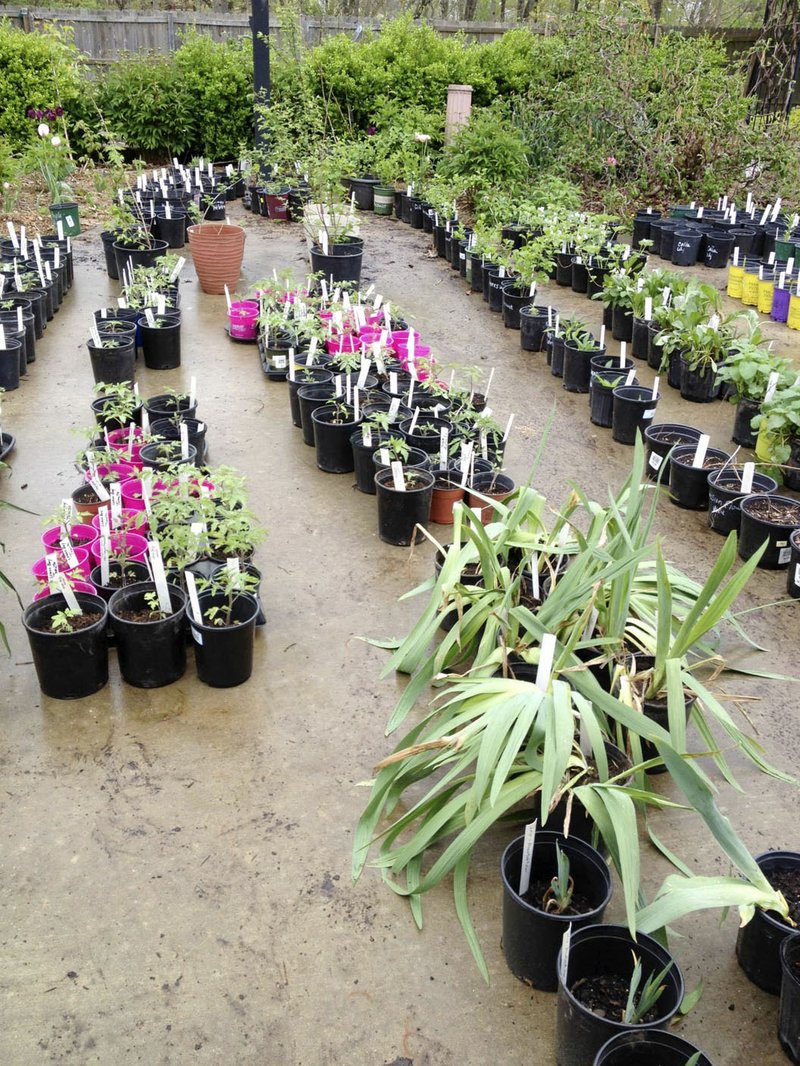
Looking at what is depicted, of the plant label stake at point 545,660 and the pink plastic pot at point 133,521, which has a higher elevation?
the plant label stake at point 545,660

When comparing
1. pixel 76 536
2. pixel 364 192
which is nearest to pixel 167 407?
pixel 76 536

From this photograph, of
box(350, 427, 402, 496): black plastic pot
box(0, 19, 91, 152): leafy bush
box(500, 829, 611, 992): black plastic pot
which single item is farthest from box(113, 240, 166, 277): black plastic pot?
box(500, 829, 611, 992): black plastic pot

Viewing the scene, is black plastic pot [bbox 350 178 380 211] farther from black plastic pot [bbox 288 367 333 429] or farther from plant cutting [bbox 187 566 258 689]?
plant cutting [bbox 187 566 258 689]

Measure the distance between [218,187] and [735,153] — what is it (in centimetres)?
597

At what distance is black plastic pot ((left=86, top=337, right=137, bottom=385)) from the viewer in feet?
18.4

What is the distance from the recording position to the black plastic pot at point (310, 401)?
5.04 m

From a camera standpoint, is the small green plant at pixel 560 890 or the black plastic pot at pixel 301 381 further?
the black plastic pot at pixel 301 381

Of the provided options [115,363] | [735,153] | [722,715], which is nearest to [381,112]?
[735,153]

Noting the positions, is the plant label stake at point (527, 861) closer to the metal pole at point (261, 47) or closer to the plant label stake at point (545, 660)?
the plant label stake at point (545, 660)

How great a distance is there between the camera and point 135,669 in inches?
124

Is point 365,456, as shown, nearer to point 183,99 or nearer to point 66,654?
point 66,654

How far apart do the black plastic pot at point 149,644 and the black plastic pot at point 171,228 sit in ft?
21.8

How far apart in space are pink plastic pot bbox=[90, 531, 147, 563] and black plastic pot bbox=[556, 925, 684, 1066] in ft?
7.22

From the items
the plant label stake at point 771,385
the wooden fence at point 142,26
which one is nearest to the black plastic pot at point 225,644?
the plant label stake at point 771,385
